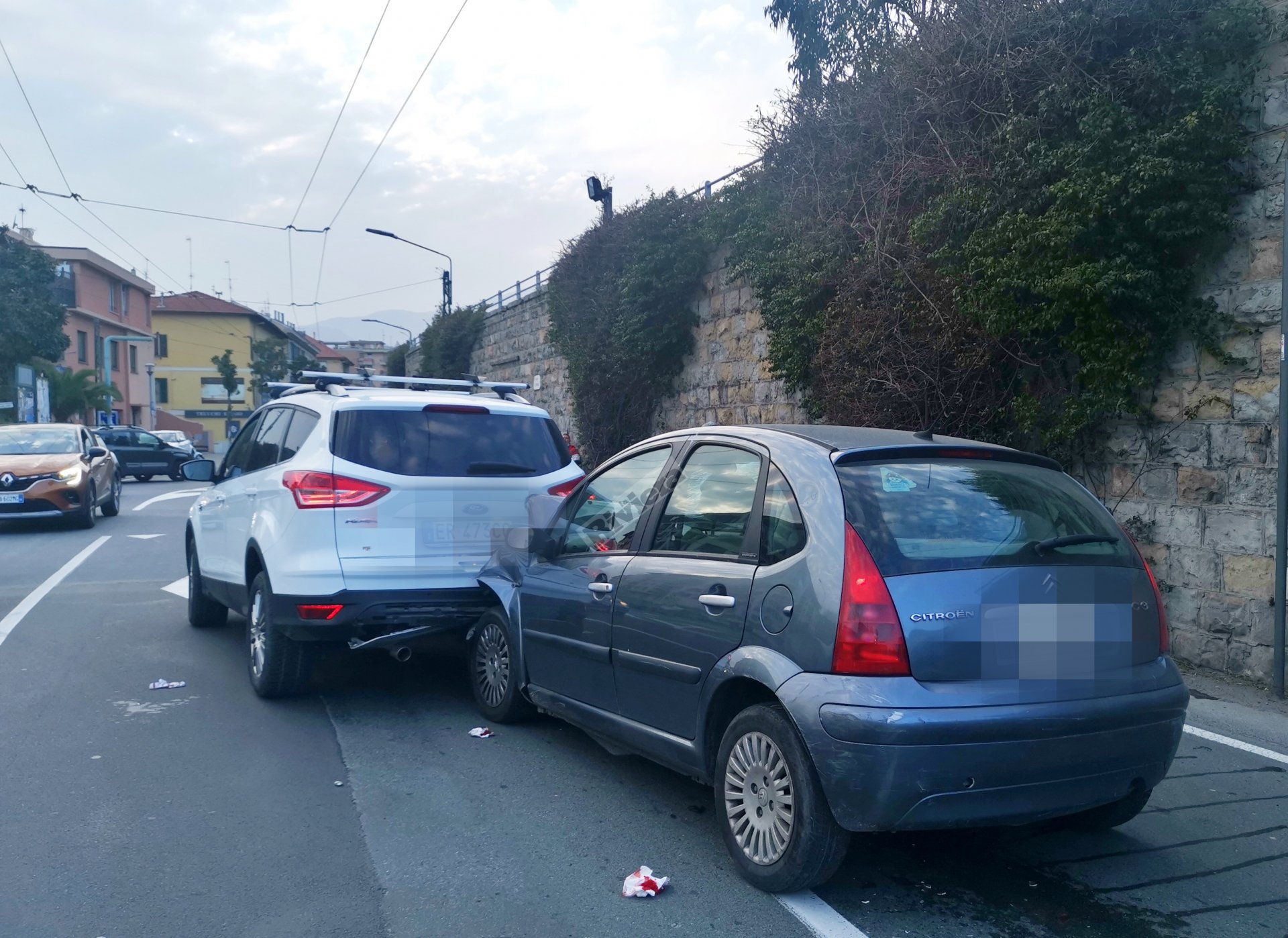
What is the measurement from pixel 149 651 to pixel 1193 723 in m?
6.79

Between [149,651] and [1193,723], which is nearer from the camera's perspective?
[1193,723]

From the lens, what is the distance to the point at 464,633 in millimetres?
6527

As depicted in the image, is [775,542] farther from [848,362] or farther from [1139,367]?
[848,362]

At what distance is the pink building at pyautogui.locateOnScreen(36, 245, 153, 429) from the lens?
49.7m

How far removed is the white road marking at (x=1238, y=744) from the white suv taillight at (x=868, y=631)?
10.1 feet

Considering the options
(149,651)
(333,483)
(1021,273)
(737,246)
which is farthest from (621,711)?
(737,246)

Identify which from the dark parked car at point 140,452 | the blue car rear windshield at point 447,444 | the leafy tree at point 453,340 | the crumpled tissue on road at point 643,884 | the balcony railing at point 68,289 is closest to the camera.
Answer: the crumpled tissue on road at point 643,884

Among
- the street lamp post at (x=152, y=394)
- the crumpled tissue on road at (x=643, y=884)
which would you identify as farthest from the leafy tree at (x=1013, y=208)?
the street lamp post at (x=152, y=394)

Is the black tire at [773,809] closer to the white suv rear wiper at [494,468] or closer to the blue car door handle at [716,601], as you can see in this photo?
the blue car door handle at [716,601]

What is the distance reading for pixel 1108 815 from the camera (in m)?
4.20

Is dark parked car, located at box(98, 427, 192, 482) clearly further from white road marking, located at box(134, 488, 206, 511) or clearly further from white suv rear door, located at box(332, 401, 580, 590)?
white suv rear door, located at box(332, 401, 580, 590)

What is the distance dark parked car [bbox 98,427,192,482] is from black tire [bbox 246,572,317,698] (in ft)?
87.1

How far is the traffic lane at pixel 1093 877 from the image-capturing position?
3.54 metres

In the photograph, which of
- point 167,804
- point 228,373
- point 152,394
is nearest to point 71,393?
point 152,394
